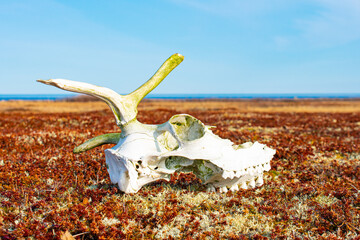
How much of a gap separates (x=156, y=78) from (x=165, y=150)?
1180mm

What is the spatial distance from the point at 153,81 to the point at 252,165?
2066 millimetres

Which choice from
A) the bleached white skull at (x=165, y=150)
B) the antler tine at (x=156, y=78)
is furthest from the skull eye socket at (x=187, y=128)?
the antler tine at (x=156, y=78)

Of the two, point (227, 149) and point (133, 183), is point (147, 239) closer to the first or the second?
point (133, 183)

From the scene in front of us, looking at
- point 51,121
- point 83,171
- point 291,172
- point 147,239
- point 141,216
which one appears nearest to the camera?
point 147,239

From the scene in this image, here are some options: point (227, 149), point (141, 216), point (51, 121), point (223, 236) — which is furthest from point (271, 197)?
point (51, 121)

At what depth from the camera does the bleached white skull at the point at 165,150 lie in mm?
4168

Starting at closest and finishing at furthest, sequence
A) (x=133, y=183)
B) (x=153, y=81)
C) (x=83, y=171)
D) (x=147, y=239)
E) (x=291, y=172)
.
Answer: (x=147, y=239)
(x=133, y=183)
(x=153, y=81)
(x=83, y=171)
(x=291, y=172)

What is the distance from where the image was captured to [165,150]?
4.36 m

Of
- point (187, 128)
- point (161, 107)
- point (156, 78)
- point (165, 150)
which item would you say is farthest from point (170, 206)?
point (161, 107)

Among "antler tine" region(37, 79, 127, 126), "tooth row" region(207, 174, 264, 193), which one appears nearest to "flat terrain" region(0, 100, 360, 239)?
A: "tooth row" region(207, 174, 264, 193)

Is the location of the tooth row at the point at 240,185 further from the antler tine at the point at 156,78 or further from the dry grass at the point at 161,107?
the dry grass at the point at 161,107

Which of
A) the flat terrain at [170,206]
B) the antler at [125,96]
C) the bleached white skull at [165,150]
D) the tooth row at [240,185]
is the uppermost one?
the antler at [125,96]

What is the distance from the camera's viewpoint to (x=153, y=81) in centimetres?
456

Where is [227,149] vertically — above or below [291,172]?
above
